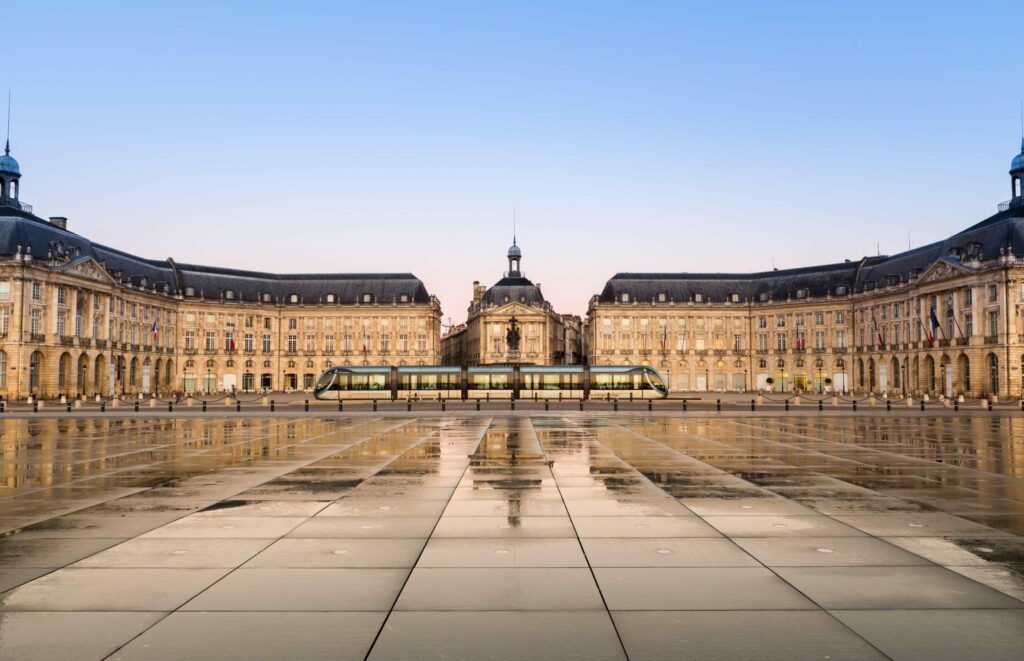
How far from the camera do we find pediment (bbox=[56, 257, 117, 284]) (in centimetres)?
8731

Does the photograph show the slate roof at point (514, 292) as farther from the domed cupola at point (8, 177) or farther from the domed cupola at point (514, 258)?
the domed cupola at point (8, 177)

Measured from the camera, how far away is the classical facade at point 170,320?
83.7 meters

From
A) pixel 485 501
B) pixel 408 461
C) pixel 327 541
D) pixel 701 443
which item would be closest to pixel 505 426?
pixel 701 443

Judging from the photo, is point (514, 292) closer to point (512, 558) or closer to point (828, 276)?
point (828, 276)

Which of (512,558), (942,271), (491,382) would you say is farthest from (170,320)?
(512,558)

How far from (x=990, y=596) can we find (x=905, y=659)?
2.81 m

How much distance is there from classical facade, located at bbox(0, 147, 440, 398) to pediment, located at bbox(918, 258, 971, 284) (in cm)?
8000

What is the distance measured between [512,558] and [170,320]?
122441mm

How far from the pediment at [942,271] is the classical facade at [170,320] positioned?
80.0 meters

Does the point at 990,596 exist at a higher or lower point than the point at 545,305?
lower

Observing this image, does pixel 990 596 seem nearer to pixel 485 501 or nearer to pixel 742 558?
pixel 742 558

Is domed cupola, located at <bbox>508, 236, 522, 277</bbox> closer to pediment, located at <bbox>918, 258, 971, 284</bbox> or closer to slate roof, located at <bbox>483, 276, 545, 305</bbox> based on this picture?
slate roof, located at <bbox>483, 276, 545, 305</bbox>

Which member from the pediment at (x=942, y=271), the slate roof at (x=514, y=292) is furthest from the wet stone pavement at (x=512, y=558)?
the slate roof at (x=514, y=292)

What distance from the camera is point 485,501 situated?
1575 cm
